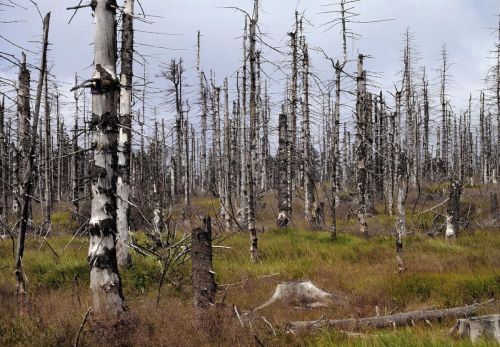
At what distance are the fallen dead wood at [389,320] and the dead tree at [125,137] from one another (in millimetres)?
4893

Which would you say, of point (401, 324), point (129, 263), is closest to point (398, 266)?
point (401, 324)

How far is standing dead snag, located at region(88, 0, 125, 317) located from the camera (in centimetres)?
557

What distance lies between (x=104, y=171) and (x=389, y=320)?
4282 mm

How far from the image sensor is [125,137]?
10555 millimetres

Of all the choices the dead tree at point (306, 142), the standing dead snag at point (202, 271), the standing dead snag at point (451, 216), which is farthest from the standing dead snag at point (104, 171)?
the dead tree at point (306, 142)

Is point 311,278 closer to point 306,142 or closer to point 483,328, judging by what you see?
point 483,328

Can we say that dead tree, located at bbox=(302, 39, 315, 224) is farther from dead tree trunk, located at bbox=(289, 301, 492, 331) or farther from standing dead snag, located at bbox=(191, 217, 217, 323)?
standing dead snag, located at bbox=(191, 217, 217, 323)

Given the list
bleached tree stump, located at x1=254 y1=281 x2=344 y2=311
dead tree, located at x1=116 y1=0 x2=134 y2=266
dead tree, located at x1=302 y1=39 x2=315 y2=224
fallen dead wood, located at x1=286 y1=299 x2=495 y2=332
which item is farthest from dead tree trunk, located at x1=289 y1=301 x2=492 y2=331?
dead tree, located at x1=302 y1=39 x2=315 y2=224

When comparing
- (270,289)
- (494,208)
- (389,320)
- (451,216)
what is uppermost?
(451,216)

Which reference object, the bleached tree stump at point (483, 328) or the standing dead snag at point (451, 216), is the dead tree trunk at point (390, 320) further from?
the standing dead snag at point (451, 216)

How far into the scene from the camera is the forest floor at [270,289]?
5.46 metres

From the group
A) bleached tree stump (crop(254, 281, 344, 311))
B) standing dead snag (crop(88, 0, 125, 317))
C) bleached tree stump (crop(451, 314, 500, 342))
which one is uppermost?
standing dead snag (crop(88, 0, 125, 317))

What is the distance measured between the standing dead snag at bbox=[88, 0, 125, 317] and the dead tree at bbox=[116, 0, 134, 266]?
4.11 m

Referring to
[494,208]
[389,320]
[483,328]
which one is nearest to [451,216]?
[494,208]
